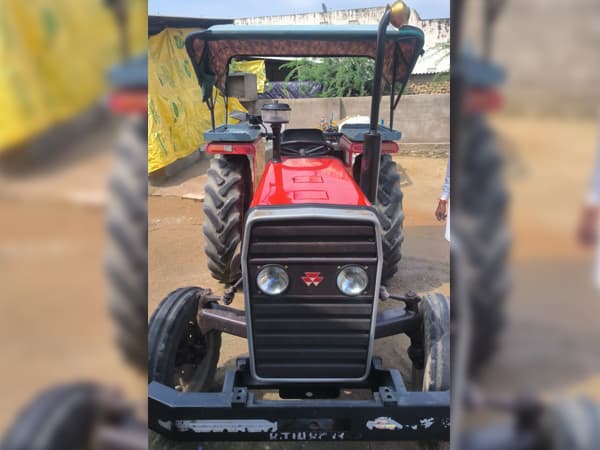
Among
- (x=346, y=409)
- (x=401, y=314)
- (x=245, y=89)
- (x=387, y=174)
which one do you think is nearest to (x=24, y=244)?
(x=346, y=409)

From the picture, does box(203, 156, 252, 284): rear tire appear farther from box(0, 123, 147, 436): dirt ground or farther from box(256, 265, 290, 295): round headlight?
box(0, 123, 147, 436): dirt ground

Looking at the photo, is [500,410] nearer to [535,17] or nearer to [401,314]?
[535,17]

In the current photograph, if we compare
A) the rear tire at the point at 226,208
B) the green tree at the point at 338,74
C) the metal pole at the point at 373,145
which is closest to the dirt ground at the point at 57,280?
the metal pole at the point at 373,145

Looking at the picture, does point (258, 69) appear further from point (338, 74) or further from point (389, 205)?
point (389, 205)

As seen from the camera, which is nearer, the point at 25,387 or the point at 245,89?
the point at 25,387

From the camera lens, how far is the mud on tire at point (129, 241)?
0.40 meters

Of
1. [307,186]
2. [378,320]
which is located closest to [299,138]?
[307,186]

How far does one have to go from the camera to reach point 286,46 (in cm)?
319

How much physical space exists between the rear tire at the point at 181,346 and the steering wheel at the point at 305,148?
1112 mm

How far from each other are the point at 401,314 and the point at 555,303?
210 cm

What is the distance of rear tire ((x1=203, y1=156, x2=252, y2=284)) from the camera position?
339cm

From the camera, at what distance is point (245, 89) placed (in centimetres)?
874

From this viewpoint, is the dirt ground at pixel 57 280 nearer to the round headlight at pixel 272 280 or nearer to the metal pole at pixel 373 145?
the metal pole at pixel 373 145

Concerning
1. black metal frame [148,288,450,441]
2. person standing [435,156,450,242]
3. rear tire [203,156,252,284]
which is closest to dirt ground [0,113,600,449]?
person standing [435,156,450,242]
